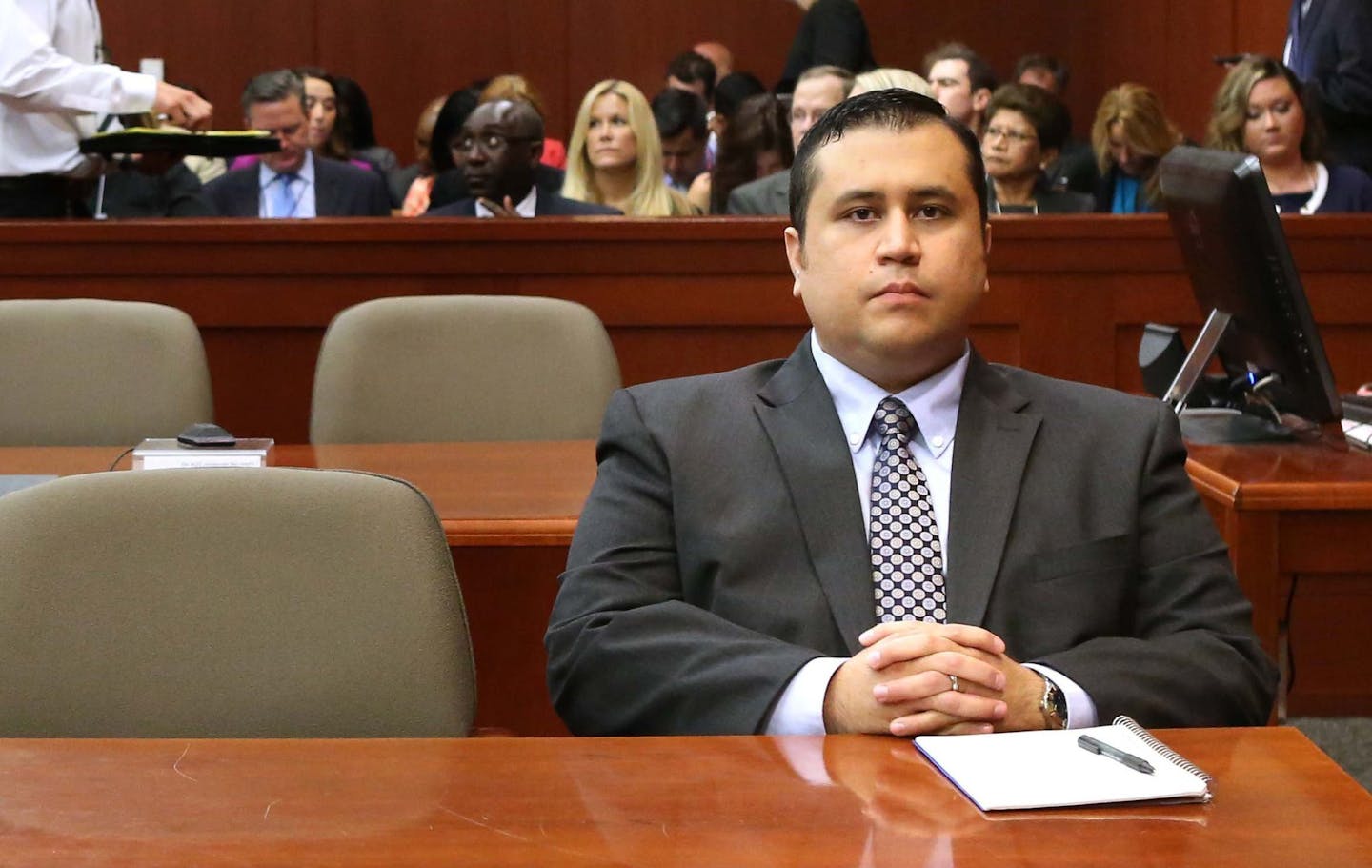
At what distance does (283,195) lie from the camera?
6227 millimetres

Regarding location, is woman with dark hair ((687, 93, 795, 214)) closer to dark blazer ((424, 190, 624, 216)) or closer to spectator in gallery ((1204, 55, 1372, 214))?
dark blazer ((424, 190, 624, 216))

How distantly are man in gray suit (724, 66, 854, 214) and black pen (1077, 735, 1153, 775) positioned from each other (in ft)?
12.1

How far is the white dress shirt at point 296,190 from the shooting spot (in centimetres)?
620

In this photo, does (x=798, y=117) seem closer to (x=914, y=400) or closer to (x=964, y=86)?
(x=964, y=86)

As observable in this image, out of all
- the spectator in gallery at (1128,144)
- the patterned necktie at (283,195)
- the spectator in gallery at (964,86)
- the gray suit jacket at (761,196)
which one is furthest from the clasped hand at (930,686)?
the spectator in gallery at (964,86)

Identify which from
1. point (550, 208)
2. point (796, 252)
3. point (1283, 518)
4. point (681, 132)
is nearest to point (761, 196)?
point (550, 208)

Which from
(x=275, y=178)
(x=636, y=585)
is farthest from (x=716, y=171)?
(x=636, y=585)

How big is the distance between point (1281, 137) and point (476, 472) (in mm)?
3415

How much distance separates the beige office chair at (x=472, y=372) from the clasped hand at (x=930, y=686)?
1.64 m

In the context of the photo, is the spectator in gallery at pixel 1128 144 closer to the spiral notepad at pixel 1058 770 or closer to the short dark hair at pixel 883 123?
the short dark hair at pixel 883 123

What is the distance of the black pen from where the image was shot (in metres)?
1.39

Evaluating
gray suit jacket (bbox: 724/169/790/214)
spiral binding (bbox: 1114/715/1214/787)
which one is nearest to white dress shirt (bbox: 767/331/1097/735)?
spiral binding (bbox: 1114/715/1214/787)

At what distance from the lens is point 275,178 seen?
20.5 ft

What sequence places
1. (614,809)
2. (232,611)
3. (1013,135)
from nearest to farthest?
(614,809), (232,611), (1013,135)
